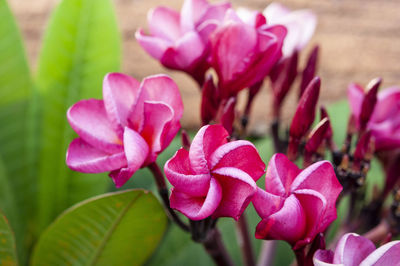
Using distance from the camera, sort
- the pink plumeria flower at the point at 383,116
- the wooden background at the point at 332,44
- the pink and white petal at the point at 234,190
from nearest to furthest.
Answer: the pink and white petal at the point at 234,190, the pink plumeria flower at the point at 383,116, the wooden background at the point at 332,44

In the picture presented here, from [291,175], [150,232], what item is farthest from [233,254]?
[291,175]

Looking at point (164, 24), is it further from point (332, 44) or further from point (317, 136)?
point (332, 44)

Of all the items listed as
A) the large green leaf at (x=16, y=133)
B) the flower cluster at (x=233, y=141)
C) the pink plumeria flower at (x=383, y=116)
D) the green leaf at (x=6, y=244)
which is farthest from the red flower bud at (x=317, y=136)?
the large green leaf at (x=16, y=133)

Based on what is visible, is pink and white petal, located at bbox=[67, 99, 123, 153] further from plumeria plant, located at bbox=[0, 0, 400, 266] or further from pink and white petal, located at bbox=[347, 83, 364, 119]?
pink and white petal, located at bbox=[347, 83, 364, 119]

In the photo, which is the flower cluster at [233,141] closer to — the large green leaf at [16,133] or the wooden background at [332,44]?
the large green leaf at [16,133]

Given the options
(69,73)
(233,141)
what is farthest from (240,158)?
(69,73)

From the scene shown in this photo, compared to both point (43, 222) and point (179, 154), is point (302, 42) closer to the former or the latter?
point (179, 154)
